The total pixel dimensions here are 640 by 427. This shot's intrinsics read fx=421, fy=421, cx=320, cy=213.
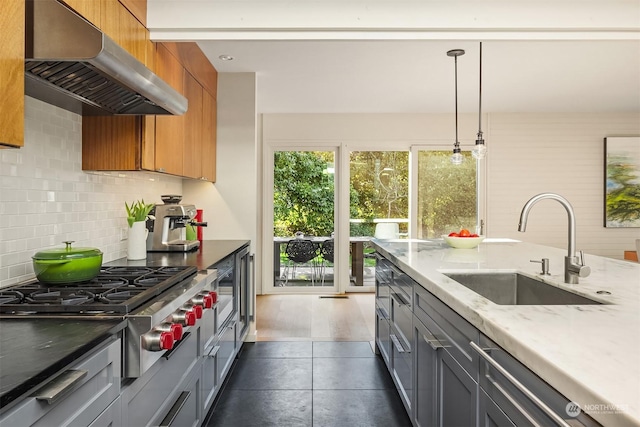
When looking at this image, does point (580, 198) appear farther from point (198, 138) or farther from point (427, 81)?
point (198, 138)

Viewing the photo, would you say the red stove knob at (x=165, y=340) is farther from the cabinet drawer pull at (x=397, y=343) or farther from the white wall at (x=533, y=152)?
the white wall at (x=533, y=152)

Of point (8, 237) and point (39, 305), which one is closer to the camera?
point (39, 305)

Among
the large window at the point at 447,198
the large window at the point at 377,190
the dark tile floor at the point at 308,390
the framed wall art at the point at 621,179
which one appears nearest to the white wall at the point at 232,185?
the dark tile floor at the point at 308,390

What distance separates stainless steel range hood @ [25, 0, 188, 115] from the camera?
1.42 m

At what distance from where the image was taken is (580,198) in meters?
6.15

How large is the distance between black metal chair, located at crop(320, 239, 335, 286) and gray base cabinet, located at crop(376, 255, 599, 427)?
3245 mm

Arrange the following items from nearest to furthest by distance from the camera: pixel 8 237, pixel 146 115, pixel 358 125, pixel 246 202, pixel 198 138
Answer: pixel 8 237, pixel 146 115, pixel 198 138, pixel 246 202, pixel 358 125

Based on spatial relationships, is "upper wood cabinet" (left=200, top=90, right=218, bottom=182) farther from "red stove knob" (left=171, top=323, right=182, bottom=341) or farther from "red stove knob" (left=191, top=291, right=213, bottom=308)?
"red stove knob" (left=171, top=323, right=182, bottom=341)

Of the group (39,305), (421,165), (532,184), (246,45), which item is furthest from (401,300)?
(532,184)

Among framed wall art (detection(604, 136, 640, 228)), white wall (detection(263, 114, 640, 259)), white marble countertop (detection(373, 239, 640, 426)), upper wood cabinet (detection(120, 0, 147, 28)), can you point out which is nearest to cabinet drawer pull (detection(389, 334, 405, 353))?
white marble countertop (detection(373, 239, 640, 426))

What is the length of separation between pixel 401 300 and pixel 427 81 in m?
2.91

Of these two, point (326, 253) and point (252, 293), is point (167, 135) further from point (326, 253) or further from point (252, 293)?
point (326, 253)

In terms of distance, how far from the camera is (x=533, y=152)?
6129mm

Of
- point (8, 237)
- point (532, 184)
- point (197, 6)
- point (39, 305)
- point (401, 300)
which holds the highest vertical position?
point (197, 6)
